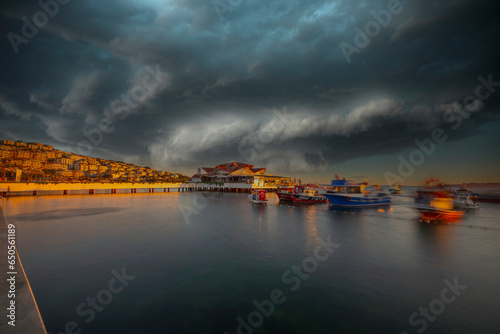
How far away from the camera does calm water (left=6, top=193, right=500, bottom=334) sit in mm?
6340

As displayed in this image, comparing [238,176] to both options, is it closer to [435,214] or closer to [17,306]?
[435,214]

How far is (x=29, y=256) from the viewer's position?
10609 mm

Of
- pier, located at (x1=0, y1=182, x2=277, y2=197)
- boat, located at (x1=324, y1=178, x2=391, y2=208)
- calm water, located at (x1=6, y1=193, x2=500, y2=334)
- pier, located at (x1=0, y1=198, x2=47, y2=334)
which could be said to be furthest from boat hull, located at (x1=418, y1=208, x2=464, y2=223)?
pier, located at (x1=0, y1=182, x2=277, y2=197)

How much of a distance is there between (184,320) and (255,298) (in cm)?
233

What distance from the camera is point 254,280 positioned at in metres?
9.00

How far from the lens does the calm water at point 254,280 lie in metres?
6.34

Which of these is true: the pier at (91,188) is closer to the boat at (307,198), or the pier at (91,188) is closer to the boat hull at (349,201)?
the boat at (307,198)

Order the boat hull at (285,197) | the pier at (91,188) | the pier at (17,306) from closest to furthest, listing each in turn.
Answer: the pier at (17,306) < the pier at (91,188) < the boat hull at (285,197)

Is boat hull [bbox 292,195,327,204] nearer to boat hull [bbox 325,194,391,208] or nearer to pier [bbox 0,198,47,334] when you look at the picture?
boat hull [bbox 325,194,391,208]

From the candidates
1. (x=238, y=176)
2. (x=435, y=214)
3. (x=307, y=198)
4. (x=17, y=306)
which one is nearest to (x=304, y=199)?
(x=307, y=198)

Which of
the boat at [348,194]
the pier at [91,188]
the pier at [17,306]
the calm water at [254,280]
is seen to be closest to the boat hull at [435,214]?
the calm water at [254,280]

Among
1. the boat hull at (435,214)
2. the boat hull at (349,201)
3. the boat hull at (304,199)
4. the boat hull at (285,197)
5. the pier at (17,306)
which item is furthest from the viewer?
the boat hull at (285,197)

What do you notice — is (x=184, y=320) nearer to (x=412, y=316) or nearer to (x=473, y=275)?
(x=412, y=316)

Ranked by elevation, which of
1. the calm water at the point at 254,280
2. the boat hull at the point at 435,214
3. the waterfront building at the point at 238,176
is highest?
the waterfront building at the point at 238,176
